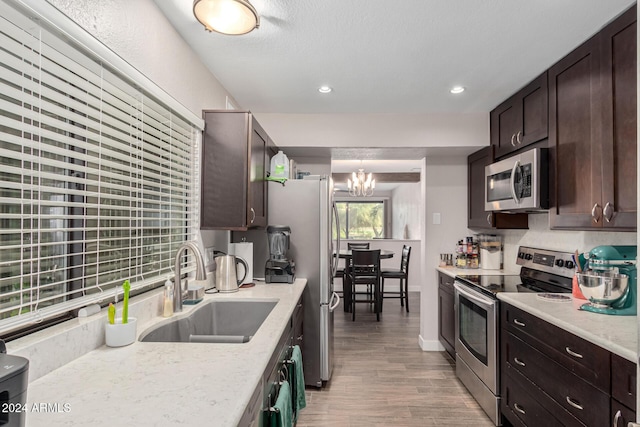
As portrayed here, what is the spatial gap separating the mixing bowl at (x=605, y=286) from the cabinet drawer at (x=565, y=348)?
28 cm

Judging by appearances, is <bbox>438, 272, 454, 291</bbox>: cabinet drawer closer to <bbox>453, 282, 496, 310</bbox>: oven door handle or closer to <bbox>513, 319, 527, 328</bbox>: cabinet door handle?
<bbox>453, 282, 496, 310</bbox>: oven door handle

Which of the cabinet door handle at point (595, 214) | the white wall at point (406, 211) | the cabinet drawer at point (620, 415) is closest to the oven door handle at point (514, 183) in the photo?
the cabinet door handle at point (595, 214)

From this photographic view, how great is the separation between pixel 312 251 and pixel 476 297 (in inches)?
50.0

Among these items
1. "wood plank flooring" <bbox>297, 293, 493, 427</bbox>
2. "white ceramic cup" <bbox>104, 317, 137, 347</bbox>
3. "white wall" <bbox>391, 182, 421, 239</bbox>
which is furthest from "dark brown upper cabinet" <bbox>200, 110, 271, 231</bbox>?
"white wall" <bbox>391, 182, 421, 239</bbox>

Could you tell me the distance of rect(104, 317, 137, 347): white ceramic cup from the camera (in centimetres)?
130

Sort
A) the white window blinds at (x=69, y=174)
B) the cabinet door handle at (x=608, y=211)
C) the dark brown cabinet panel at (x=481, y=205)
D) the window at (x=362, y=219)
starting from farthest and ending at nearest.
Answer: the window at (x=362, y=219)
the dark brown cabinet panel at (x=481, y=205)
the cabinet door handle at (x=608, y=211)
the white window blinds at (x=69, y=174)

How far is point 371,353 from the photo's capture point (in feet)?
11.7

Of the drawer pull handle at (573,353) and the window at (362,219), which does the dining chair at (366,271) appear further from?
the window at (362,219)

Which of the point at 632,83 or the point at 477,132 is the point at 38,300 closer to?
the point at 632,83

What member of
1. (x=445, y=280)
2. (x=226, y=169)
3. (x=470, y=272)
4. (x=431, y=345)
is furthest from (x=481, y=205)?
(x=226, y=169)

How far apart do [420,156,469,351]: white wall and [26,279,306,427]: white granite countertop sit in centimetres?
272

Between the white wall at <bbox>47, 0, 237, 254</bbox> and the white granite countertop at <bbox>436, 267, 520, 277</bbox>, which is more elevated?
the white wall at <bbox>47, 0, 237, 254</bbox>

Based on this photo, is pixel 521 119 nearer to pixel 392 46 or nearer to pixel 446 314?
pixel 392 46

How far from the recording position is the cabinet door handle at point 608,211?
1.81 m
